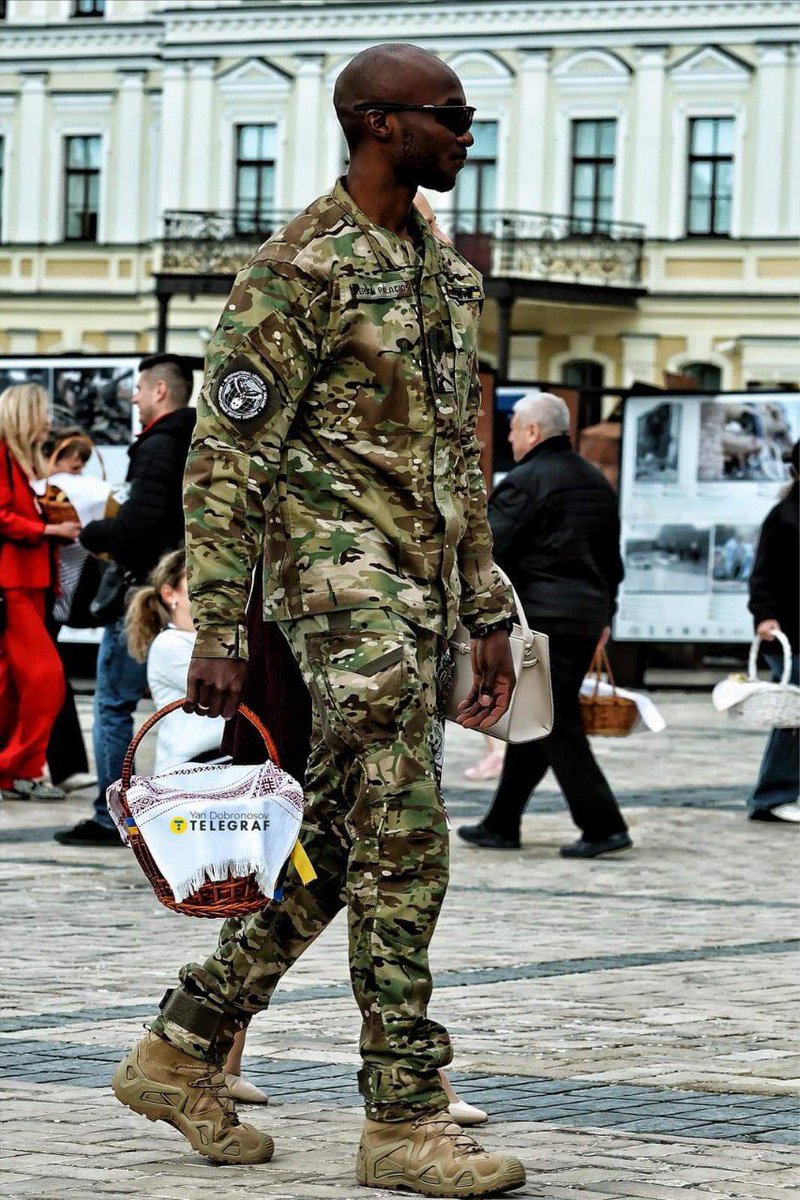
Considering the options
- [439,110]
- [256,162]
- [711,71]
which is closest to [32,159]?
[256,162]

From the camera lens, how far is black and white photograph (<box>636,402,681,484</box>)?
20.2 m

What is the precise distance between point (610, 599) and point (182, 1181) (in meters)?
6.31

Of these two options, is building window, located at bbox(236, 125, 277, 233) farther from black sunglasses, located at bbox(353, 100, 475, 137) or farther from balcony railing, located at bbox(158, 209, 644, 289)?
black sunglasses, located at bbox(353, 100, 475, 137)

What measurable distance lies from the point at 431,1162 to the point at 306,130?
42.5m

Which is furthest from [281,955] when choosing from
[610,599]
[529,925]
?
[610,599]

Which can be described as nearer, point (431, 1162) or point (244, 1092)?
point (431, 1162)

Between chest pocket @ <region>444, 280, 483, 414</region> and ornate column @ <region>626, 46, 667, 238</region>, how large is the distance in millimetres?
39323

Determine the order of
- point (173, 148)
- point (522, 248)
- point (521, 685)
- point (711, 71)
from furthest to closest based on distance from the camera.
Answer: point (173, 148) < point (711, 71) < point (522, 248) < point (521, 685)

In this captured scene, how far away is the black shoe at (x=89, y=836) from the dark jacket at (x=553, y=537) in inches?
73.1

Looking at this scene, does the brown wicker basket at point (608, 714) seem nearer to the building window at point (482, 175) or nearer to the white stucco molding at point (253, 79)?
the building window at point (482, 175)

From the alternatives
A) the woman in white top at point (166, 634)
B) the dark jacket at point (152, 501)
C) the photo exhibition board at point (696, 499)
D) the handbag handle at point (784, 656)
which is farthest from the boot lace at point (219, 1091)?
the photo exhibition board at point (696, 499)

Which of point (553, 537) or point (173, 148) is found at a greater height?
point (173, 148)

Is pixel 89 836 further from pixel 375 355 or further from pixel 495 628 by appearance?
pixel 375 355

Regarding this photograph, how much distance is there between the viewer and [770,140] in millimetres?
42781
